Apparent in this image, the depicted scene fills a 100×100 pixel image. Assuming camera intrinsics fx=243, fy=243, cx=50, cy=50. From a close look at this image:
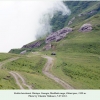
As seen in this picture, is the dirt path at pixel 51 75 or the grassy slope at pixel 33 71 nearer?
the grassy slope at pixel 33 71

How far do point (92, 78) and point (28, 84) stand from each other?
40.3 meters

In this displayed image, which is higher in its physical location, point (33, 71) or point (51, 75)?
point (33, 71)

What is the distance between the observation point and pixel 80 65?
146m

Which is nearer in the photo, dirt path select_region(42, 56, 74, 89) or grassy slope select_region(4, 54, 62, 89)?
grassy slope select_region(4, 54, 62, 89)

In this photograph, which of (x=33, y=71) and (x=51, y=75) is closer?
(x=51, y=75)

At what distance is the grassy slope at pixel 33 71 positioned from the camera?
99438 mm

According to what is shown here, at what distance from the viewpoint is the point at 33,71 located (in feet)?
422

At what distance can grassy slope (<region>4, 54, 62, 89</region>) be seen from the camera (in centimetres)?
9944
